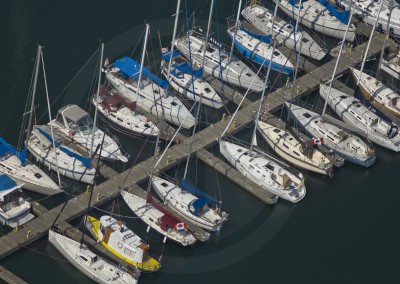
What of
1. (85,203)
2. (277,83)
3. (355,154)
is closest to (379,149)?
(355,154)

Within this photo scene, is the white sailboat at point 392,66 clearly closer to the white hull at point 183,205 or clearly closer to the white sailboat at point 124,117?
the white sailboat at point 124,117

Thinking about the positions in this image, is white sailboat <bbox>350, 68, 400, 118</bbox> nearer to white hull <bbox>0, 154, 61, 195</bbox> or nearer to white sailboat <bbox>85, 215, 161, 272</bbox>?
white sailboat <bbox>85, 215, 161, 272</bbox>

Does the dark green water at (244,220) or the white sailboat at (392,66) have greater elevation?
the white sailboat at (392,66)

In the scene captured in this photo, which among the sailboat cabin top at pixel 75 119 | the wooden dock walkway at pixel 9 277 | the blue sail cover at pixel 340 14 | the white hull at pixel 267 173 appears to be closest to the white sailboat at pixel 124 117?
the sailboat cabin top at pixel 75 119

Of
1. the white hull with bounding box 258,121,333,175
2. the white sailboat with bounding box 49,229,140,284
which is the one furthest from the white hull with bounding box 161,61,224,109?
the white sailboat with bounding box 49,229,140,284

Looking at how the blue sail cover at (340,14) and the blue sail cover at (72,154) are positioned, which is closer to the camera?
the blue sail cover at (72,154)
